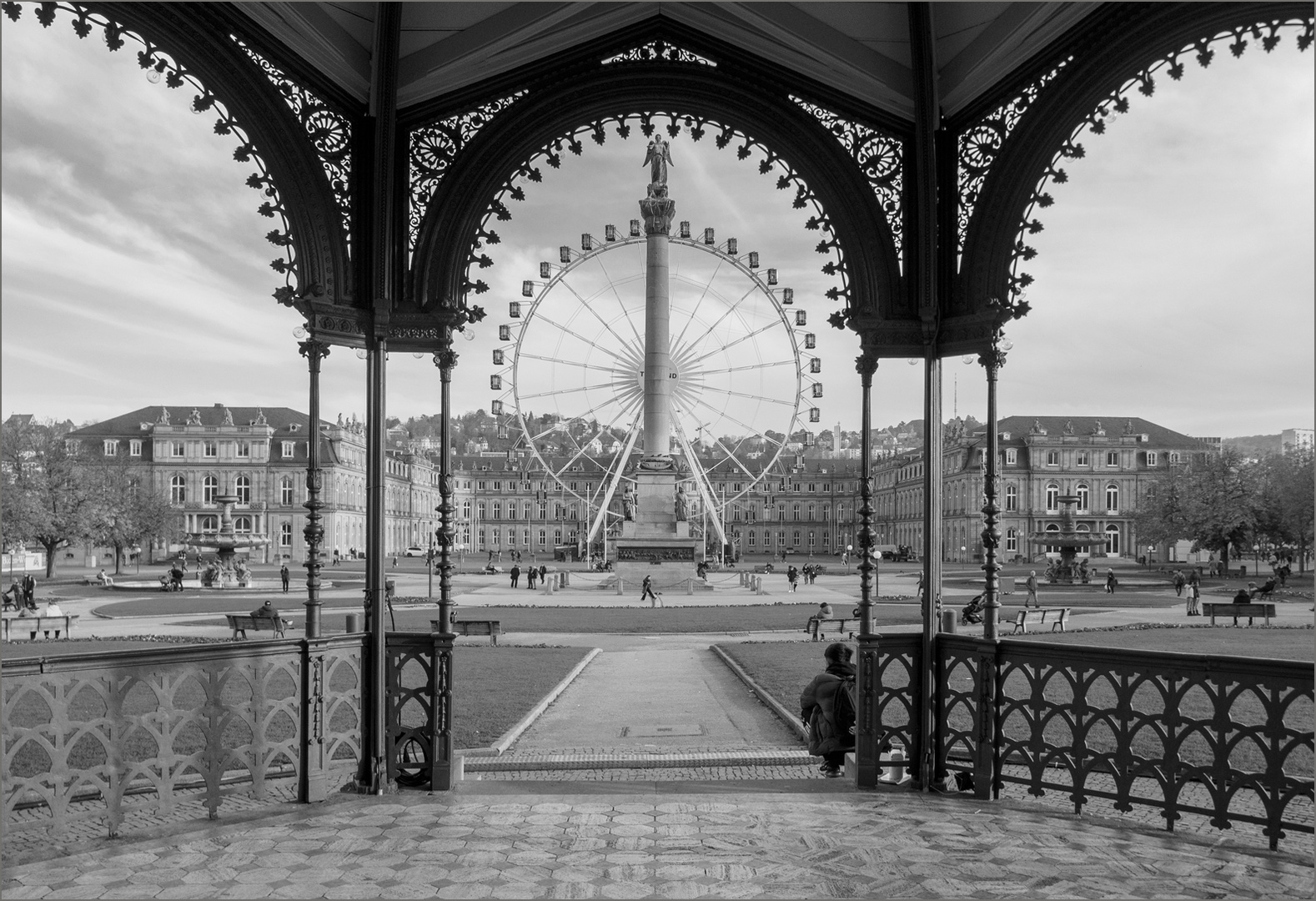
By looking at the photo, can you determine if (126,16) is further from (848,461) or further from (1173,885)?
(848,461)

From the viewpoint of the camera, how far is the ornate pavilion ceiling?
24.7 ft

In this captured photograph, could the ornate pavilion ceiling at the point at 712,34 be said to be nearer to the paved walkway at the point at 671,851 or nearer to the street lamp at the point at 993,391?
the street lamp at the point at 993,391

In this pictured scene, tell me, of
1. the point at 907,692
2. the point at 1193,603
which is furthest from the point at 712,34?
the point at 1193,603

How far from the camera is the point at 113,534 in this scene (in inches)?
1911

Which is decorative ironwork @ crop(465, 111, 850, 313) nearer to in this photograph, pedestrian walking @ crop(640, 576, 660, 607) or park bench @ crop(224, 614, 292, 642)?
park bench @ crop(224, 614, 292, 642)

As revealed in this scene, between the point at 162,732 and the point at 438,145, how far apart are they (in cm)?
458

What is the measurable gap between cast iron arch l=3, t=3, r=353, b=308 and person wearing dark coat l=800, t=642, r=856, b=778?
184 inches

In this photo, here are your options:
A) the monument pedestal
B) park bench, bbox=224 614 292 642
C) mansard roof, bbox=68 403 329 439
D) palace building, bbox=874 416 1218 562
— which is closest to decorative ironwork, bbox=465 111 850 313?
park bench, bbox=224 614 292 642

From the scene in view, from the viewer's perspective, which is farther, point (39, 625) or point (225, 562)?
point (225, 562)

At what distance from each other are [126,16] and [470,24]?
2424 millimetres

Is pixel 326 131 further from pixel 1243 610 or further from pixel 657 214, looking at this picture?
pixel 657 214

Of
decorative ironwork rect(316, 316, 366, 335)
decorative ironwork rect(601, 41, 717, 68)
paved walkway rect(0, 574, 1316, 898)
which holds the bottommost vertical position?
paved walkway rect(0, 574, 1316, 898)

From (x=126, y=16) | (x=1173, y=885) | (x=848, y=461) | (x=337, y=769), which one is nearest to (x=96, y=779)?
(x=337, y=769)

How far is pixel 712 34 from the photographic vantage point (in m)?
7.78
